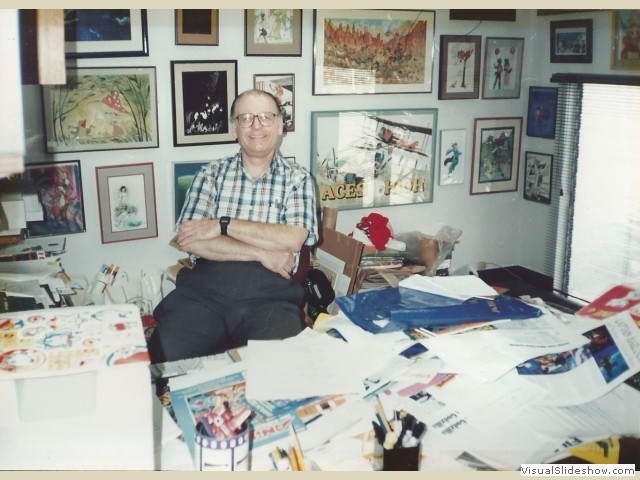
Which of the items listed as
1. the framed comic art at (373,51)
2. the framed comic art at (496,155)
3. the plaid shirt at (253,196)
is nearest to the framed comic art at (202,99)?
the framed comic art at (373,51)

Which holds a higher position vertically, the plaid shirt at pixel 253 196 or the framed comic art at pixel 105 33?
the framed comic art at pixel 105 33

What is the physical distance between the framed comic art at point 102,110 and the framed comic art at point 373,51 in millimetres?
863

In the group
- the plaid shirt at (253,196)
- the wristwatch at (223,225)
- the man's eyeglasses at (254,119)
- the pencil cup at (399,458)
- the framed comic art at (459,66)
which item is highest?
the framed comic art at (459,66)

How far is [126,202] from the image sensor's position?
289cm

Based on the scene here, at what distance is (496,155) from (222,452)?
10.7 feet

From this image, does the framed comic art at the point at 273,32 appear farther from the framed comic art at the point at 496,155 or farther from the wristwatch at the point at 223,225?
the framed comic art at the point at 496,155

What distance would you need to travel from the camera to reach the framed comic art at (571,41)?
3441 millimetres

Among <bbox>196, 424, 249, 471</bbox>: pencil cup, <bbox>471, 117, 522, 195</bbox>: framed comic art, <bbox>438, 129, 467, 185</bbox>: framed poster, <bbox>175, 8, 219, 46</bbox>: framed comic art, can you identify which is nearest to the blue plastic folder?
<bbox>196, 424, 249, 471</bbox>: pencil cup

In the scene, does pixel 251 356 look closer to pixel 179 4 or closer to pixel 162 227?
pixel 179 4

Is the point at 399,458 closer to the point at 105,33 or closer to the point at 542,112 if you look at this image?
the point at 105,33

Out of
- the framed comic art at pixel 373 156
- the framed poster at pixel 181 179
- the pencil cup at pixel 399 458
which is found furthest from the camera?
the framed comic art at pixel 373 156

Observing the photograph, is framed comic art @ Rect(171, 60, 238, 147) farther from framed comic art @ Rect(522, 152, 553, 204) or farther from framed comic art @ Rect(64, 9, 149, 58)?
framed comic art @ Rect(522, 152, 553, 204)

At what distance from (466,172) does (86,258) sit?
7.30 feet

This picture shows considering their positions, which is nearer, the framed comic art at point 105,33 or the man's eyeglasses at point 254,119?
the man's eyeglasses at point 254,119
